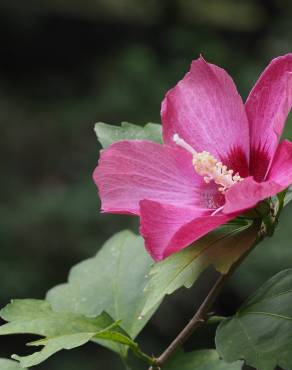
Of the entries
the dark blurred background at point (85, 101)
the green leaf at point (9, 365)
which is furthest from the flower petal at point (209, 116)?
the dark blurred background at point (85, 101)

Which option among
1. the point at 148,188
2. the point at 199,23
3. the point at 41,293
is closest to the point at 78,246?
the point at 41,293

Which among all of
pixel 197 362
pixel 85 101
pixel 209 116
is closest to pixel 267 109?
pixel 209 116

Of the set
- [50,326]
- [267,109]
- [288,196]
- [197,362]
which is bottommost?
[197,362]

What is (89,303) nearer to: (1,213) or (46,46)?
(1,213)

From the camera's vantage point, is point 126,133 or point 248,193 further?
point 126,133

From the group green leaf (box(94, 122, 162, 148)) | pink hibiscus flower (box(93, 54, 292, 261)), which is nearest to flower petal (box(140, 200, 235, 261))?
pink hibiscus flower (box(93, 54, 292, 261))

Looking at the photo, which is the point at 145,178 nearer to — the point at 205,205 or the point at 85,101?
the point at 205,205

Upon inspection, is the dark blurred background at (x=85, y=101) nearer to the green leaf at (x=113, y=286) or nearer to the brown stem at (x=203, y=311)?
the green leaf at (x=113, y=286)
